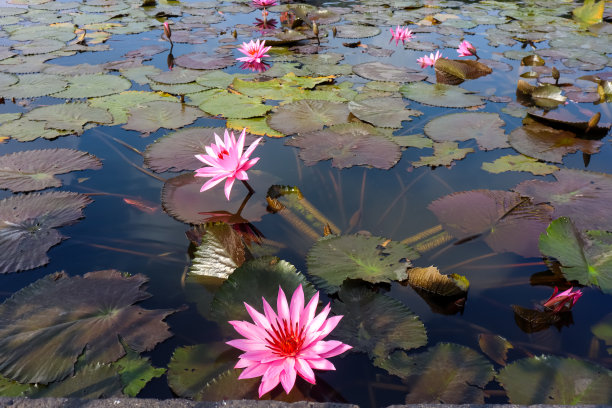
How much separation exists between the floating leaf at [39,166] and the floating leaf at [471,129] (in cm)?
204

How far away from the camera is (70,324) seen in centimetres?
142

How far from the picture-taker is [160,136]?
8.82ft

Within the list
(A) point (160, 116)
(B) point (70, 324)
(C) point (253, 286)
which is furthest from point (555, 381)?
(A) point (160, 116)

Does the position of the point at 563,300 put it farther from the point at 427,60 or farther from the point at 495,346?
the point at 427,60

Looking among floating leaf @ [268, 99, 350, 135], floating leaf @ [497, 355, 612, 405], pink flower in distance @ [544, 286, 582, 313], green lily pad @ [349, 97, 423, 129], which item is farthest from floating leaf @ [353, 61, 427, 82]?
floating leaf @ [497, 355, 612, 405]

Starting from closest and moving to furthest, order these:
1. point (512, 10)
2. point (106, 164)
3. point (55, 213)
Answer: point (55, 213)
point (106, 164)
point (512, 10)

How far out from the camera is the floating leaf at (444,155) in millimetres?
2402

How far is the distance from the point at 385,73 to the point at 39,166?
2.69 m

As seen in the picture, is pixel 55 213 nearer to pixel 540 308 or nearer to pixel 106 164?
pixel 106 164

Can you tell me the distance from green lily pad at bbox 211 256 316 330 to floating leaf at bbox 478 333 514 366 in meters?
0.58

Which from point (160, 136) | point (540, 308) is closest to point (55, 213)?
point (160, 136)

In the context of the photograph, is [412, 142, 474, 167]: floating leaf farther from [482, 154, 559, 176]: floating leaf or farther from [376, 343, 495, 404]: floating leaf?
[376, 343, 495, 404]: floating leaf

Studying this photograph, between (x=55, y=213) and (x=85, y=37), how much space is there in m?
3.61

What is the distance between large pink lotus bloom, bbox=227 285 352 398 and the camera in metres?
1.16
